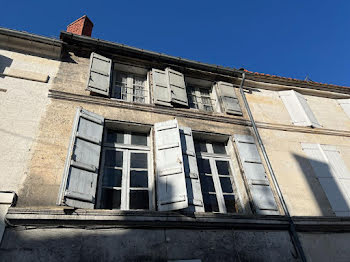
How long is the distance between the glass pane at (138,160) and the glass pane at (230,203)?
5.27ft

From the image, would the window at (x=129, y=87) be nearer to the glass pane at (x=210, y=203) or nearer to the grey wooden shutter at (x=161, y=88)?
the grey wooden shutter at (x=161, y=88)

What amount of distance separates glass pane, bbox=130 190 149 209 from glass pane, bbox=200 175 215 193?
1.10m

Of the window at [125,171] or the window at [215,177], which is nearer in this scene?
the window at [125,171]

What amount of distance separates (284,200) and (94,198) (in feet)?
11.0

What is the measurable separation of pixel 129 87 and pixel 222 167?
2869 millimetres

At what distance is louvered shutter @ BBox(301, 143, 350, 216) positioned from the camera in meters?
4.83

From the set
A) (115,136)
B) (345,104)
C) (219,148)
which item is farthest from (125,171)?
(345,104)

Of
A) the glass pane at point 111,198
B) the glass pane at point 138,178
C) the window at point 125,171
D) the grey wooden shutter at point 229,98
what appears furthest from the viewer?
the grey wooden shutter at point 229,98

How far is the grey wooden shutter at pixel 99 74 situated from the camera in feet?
16.9

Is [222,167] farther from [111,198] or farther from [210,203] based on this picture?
[111,198]

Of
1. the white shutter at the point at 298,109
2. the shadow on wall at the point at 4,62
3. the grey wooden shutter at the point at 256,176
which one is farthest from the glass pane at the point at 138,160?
the white shutter at the point at 298,109

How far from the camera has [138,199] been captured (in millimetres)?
4023

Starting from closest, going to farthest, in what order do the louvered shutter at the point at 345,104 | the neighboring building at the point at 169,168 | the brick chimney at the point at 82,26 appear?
the neighboring building at the point at 169,168
the brick chimney at the point at 82,26
the louvered shutter at the point at 345,104

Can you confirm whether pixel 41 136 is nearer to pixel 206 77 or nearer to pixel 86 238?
pixel 86 238
